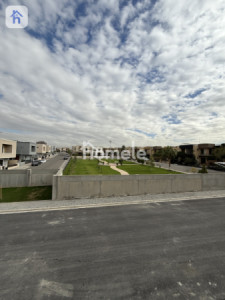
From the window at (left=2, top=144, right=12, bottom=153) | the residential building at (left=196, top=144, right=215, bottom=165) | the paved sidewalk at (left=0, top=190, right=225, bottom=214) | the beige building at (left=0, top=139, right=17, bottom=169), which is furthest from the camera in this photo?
the residential building at (left=196, top=144, right=215, bottom=165)

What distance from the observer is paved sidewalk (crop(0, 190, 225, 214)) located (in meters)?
10.4

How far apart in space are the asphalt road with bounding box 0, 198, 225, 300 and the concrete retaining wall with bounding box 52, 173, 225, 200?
3.09 m

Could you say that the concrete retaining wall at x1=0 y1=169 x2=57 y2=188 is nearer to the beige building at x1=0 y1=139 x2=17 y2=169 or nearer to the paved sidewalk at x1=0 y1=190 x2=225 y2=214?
the paved sidewalk at x1=0 y1=190 x2=225 y2=214

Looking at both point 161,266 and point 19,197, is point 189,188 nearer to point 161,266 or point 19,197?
point 161,266

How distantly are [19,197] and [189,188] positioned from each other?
681 inches

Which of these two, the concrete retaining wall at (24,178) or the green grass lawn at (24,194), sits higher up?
the concrete retaining wall at (24,178)

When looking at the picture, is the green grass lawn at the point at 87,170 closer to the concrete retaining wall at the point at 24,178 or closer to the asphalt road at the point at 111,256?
the concrete retaining wall at the point at 24,178

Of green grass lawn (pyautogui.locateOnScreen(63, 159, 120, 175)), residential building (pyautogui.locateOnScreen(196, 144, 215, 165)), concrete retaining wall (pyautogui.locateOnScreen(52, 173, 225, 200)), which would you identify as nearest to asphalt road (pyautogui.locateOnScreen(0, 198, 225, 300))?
concrete retaining wall (pyautogui.locateOnScreen(52, 173, 225, 200))

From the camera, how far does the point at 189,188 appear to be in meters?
15.1

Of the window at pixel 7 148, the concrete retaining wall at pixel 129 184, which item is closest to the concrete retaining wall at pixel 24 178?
the concrete retaining wall at pixel 129 184

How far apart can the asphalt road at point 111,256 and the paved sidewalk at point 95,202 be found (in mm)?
1103

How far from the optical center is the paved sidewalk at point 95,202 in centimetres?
1043

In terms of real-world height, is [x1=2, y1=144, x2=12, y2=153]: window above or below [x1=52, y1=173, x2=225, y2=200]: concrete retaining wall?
above

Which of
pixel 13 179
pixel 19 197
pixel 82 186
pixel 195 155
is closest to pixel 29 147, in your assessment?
pixel 13 179
